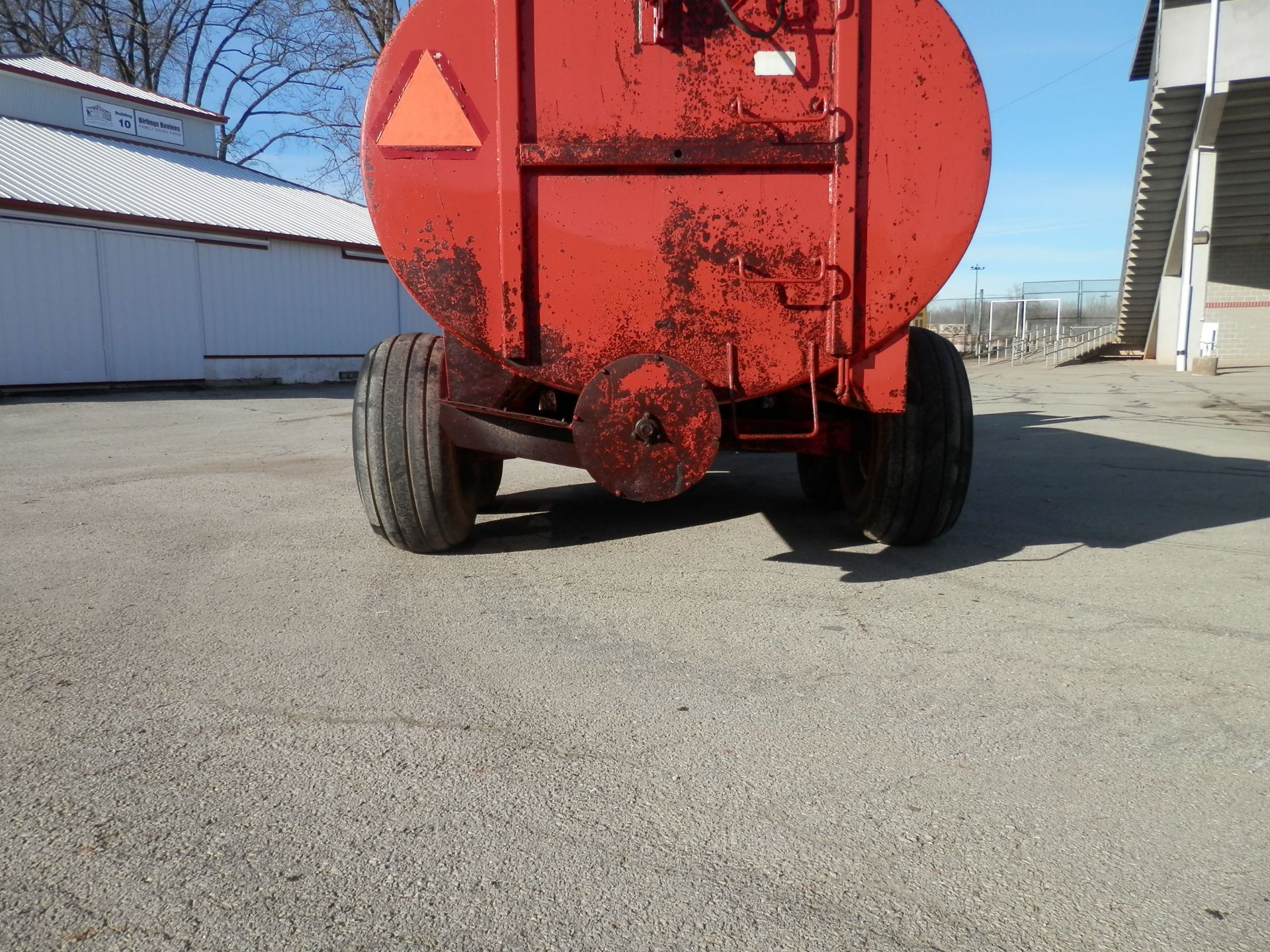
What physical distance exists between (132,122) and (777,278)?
78.6 ft

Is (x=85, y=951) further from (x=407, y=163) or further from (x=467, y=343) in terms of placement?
(x=407, y=163)

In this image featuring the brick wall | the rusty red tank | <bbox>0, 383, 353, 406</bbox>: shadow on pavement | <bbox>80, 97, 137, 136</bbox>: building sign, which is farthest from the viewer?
the brick wall

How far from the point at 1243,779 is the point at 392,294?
77.0 feet

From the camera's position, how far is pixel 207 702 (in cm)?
277

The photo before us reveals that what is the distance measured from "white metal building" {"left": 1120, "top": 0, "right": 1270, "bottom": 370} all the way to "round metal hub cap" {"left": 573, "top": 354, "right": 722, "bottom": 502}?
17.7m

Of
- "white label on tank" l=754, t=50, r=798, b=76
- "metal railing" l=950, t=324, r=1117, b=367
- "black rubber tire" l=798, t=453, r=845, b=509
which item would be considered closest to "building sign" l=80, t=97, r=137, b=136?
"black rubber tire" l=798, t=453, r=845, b=509

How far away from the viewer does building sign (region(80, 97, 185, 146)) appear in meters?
21.6

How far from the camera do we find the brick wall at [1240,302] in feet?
77.7

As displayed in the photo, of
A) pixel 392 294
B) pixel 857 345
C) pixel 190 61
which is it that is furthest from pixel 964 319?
pixel 857 345

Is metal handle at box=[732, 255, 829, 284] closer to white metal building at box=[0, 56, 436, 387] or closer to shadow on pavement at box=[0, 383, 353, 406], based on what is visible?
shadow on pavement at box=[0, 383, 353, 406]

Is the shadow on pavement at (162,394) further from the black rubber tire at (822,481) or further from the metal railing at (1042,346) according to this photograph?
the metal railing at (1042,346)

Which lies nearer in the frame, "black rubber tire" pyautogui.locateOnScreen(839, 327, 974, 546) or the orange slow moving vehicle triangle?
the orange slow moving vehicle triangle

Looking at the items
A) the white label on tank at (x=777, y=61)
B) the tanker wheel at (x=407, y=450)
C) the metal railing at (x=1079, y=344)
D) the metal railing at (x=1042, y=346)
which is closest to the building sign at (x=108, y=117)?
the tanker wheel at (x=407, y=450)

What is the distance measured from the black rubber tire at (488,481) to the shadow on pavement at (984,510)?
0.15 m
